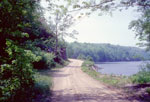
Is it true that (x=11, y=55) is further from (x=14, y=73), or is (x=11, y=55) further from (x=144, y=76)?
(x=144, y=76)

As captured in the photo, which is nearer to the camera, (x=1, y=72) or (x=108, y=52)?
(x=1, y=72)

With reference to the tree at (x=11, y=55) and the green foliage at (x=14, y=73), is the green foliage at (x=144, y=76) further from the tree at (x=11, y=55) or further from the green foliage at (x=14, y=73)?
the tree at (x=11, y=55)

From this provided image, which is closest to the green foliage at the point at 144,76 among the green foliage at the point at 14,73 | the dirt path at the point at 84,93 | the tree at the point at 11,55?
the dirt path at the point at 84,93

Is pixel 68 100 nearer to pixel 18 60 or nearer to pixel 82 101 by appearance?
pixel 82 101

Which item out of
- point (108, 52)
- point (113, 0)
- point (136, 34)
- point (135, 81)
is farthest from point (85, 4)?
point (108, 52)

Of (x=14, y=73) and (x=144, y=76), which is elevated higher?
(x=14, y=73)

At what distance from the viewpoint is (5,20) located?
6.38 metres

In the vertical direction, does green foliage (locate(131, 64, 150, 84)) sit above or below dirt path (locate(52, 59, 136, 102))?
above

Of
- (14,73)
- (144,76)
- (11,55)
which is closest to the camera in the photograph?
(11,55)

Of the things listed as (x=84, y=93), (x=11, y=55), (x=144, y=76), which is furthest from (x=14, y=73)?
(x=144, y=76)

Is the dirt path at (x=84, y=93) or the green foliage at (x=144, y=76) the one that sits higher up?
the green foliage at (x=144, y=76)

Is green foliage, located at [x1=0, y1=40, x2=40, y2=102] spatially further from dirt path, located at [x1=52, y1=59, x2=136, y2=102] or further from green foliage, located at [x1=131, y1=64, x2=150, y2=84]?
green foliage, located at [x1=131, y1=64, x2=150, y2=84]

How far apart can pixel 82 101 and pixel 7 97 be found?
4.05 meters

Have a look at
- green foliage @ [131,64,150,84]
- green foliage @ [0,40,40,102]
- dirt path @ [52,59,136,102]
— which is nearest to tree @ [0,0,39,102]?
green foliage @ [0,40,40,102]
